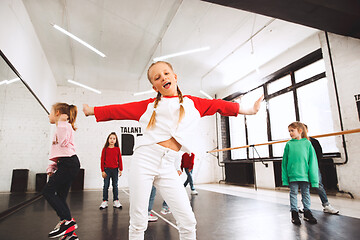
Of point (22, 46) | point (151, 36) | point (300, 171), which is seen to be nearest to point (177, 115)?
point (300, 171)

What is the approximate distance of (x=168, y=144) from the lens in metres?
1.24

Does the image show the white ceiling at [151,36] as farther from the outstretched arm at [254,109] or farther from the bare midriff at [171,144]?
the bare midriff at [171,144]

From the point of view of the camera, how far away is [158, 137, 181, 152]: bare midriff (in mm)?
1226

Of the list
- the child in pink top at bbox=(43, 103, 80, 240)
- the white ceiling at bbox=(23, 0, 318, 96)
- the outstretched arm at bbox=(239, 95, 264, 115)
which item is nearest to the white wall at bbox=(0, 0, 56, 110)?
the white ceiling at bbox=(23, 0, 318, 96)

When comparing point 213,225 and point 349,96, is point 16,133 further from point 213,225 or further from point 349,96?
point 349,96

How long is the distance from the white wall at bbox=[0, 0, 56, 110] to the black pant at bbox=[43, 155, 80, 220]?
7.33ft

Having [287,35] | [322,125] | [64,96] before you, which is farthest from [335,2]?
[64,96]

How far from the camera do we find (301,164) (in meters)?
2.66

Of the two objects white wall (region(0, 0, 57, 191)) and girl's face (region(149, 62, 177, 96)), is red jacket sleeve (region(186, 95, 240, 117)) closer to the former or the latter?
girl's face (region(149, 62, 177, 96))

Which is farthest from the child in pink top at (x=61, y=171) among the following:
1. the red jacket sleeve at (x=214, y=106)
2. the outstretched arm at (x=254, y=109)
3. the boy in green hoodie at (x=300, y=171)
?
the boy in green hoodie at (x=300, y=171)

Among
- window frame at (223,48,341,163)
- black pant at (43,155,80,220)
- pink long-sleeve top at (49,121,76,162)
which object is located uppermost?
window frame at (223,48,341,163)

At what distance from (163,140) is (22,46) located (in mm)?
4243

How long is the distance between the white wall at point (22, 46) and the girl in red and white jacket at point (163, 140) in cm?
305

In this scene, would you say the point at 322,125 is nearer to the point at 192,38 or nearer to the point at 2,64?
the point at 192,38
